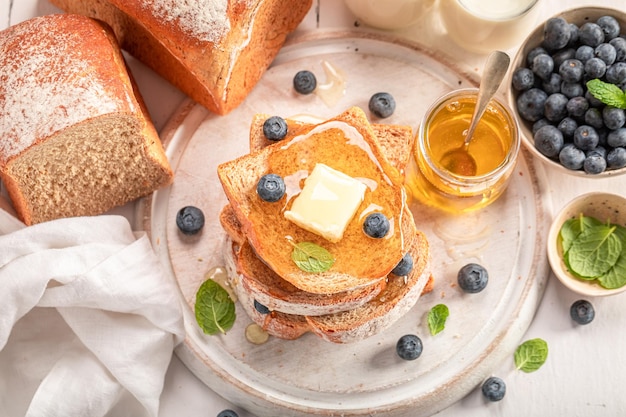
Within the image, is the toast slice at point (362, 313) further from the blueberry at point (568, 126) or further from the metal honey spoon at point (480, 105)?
the blueberry at point (568, 126)

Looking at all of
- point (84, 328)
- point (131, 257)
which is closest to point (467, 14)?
point (131, 257)

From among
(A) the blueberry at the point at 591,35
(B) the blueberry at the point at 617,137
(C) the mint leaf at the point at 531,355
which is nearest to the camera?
(B) the blueberry at the point at 617,137

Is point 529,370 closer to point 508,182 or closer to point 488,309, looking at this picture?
point 488,309

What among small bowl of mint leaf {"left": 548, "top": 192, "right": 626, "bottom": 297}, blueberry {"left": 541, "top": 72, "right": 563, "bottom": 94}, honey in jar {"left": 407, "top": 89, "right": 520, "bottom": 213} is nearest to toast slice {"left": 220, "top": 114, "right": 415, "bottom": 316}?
honey in jar {"left": 407, "top": 89, "right": 520, "bottom": 213}

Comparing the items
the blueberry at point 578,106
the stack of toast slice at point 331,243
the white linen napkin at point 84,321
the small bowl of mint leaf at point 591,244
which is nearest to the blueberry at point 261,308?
the stack of toast slice at point 331,243

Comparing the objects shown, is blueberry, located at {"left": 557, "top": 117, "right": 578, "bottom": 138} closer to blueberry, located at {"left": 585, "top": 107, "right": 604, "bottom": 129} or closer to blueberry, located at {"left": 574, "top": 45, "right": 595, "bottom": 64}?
blueberry, located at {"left": 585, "top": 107, "right": 604, "bottom": 129}

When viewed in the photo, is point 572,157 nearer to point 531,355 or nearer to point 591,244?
point 591,244
